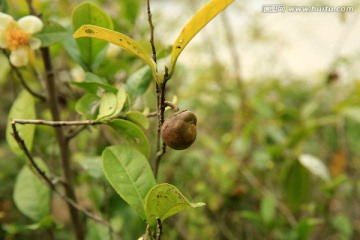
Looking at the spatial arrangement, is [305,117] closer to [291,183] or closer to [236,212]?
Result: [291,183]

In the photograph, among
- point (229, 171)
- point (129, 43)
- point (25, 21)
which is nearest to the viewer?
point (129, 43)

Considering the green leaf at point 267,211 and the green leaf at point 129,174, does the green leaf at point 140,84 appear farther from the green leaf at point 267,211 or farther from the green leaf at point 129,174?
the green leaf at point 267,211

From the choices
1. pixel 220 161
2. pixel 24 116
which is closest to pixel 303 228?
pixel 220 161

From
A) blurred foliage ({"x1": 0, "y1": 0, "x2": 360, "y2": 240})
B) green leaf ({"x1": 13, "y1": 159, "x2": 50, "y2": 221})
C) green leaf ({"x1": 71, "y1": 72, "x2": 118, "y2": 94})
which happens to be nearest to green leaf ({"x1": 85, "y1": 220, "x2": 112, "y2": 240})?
blurred foliage ({"x1": 0, "y1": 0, "x2": 360, "y2": 240})

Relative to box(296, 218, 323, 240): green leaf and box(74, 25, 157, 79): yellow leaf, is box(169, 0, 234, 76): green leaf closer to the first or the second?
box(74, 25, 157, 79): yellow leaf

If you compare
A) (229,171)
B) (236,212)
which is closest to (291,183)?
(229,171)

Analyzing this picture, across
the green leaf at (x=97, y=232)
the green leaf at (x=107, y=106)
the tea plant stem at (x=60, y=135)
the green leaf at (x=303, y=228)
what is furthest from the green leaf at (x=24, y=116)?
the green leaf at (x=303, y=228)

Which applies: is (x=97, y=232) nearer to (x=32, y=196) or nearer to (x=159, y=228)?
(x=32, y=196)

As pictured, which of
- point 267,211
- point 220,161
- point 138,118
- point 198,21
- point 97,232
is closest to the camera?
point 198,21
